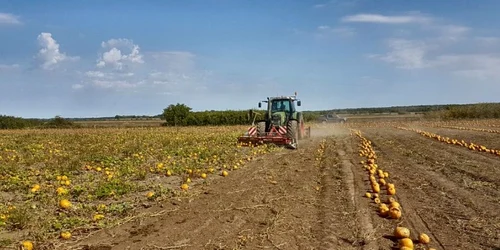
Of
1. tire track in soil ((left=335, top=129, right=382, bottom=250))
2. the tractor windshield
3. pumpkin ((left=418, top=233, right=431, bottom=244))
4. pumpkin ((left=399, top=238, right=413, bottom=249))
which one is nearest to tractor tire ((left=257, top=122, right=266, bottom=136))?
the tractor windshield

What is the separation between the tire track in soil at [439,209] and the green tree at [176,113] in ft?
180

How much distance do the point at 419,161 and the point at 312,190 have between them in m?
6.70

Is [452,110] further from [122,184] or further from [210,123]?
[122,184]

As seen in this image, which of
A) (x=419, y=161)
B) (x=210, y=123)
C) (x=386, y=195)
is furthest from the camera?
(x=210, y=123)

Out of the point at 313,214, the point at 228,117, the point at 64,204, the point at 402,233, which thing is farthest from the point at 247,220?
the point at 228,117

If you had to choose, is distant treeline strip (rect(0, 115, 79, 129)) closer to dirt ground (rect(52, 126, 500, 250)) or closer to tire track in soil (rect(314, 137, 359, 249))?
dirt ground (rect(52, 126, 500, 250))

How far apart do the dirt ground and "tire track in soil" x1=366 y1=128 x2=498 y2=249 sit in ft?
0.05

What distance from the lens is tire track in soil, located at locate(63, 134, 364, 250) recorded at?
5.79 metres

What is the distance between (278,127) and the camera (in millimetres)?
20922

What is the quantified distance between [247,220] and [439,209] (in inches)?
142

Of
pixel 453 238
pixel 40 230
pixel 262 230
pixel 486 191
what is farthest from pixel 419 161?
pixel 40 230

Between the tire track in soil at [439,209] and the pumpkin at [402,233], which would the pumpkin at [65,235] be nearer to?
the pumpkin at [402,233]

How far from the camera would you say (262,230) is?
6.37 meters

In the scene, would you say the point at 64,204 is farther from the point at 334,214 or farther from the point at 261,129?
the point at 261,129
